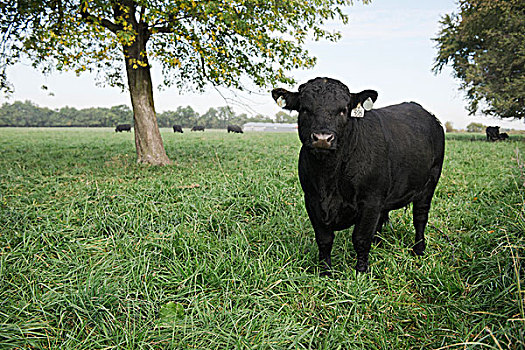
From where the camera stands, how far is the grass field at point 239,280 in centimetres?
278

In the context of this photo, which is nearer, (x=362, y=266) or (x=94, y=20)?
(x=362, y=266)

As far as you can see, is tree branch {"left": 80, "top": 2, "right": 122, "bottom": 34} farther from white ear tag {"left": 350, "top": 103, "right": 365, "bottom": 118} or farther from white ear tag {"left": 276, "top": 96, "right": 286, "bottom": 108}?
white ear tag {"left": 350, "top": 103, "right": 365, "bottom": 118}

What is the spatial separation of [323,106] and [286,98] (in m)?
0.43

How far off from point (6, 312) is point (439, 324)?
3.55 metres

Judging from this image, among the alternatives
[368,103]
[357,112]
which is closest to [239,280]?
[357,112]

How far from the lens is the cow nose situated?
10.0 feet

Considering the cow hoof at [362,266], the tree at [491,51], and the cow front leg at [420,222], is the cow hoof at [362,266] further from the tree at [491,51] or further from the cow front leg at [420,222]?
the tree at [491,51]

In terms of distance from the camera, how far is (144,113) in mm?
10789

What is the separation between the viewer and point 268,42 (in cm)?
1038

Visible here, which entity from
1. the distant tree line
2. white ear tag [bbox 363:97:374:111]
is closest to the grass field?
white ear tag [bbox 363:97:374:111]

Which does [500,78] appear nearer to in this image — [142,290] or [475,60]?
[475,60]

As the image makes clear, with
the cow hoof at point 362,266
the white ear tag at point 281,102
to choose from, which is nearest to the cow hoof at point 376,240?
the cow hoof at point 362,266

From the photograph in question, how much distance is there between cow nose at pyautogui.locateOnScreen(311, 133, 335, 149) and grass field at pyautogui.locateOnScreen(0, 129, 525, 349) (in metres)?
1.32

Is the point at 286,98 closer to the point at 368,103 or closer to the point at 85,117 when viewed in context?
the point at 368,103
